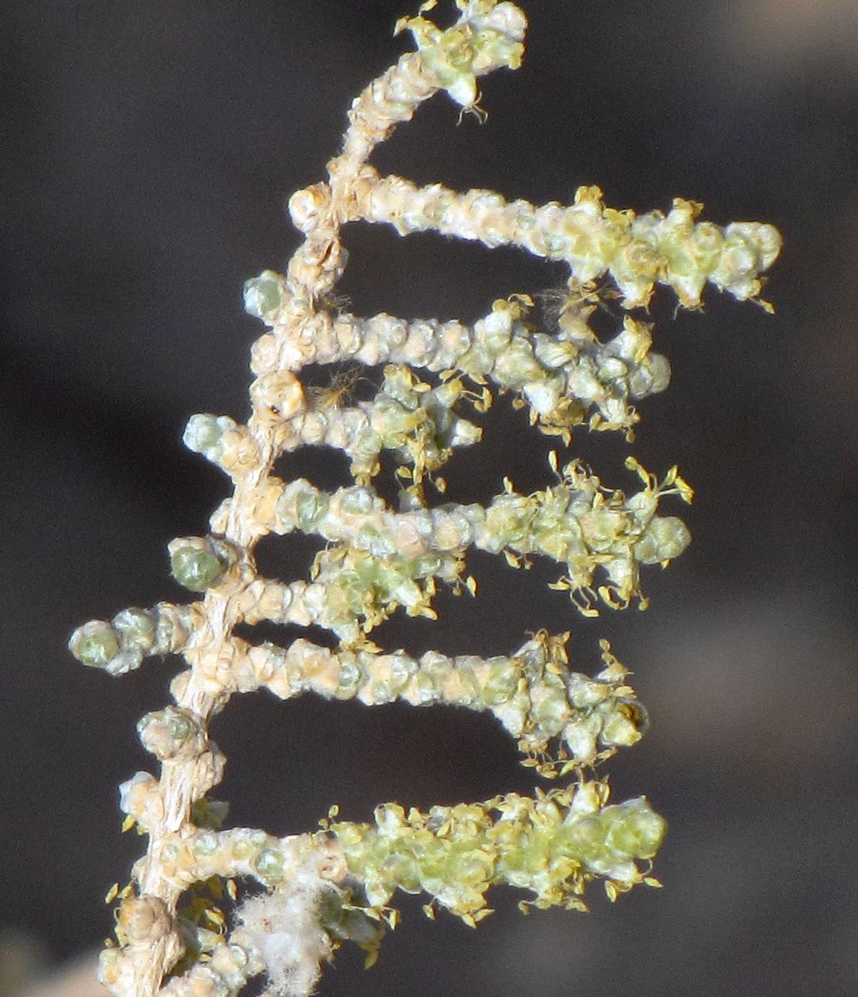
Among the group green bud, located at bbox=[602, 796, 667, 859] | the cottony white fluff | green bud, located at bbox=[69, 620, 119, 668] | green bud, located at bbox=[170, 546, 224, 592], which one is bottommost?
the cottony white fluff

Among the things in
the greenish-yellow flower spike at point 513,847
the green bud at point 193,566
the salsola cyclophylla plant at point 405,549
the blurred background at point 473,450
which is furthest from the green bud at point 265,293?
the blurred background at point 473,450

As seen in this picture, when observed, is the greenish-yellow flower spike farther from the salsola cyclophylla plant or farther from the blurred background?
the blurred background

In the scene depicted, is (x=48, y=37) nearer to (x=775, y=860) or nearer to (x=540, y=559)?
(x=540, y=559)

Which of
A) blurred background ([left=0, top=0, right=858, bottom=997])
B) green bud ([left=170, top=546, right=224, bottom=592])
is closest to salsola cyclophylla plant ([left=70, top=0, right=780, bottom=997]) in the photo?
green bud ([left=170, top=546, right=224, bottom=592])

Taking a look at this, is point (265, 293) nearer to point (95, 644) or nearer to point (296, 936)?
point (95, 644)

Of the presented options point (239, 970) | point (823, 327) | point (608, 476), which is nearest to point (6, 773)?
point (608, 476)

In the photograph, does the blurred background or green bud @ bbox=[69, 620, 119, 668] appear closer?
green bud @ bbox=[69, 620, 119, 668]

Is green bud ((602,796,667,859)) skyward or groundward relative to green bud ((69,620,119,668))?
groundward
